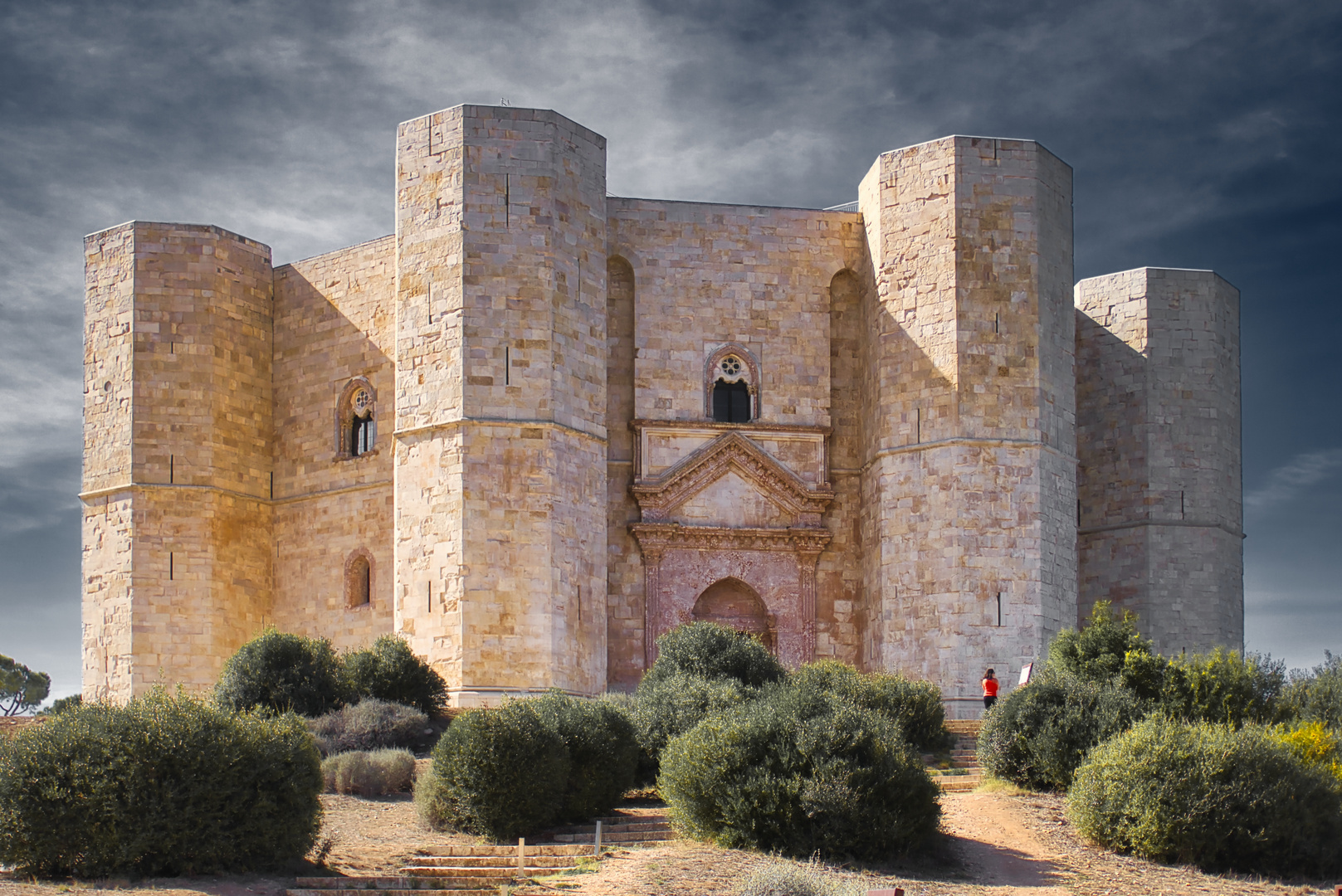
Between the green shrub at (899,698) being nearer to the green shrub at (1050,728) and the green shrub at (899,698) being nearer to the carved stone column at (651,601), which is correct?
the green shrub at (1050,728)

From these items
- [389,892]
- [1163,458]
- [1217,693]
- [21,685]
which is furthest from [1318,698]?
[21,685]

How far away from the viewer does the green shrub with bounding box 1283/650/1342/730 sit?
23.6 metres

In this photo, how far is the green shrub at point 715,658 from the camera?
77.6ft

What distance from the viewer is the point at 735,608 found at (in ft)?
97.5

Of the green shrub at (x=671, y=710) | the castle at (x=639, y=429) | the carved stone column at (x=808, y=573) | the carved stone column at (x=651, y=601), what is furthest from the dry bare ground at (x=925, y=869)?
the carved stone column at (x=808, y=573)

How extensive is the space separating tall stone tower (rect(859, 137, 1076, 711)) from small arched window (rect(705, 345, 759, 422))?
230 cm

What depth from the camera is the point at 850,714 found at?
17.8m

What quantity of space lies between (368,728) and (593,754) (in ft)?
15.7

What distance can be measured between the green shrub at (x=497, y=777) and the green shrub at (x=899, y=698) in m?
5.05

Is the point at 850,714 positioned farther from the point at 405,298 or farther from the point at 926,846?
the point at 405,298

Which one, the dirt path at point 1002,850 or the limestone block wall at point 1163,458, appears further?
the limestone block wall at point 1163,458

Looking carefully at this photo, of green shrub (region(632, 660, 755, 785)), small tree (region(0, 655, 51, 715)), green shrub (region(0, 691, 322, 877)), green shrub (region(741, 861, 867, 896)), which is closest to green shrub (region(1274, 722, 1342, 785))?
green shrub (region(632, 660, 755, 785))

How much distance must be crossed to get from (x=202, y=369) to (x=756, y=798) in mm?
17553

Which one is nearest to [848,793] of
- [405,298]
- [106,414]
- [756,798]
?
[756,798]
